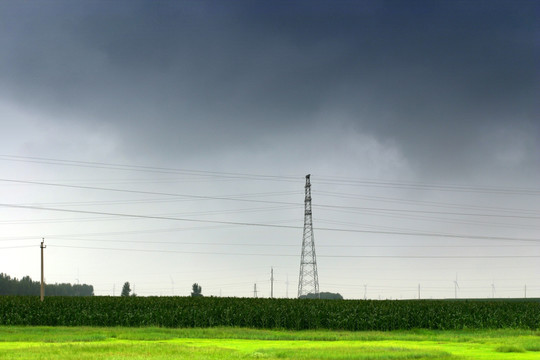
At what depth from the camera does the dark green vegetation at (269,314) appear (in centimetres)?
4881

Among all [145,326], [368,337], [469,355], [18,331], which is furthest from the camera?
[145,326]

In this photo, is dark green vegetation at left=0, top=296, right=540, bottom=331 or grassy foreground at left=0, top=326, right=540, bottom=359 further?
dark green vegetation at left=0, top=296, right=540, bottom=331

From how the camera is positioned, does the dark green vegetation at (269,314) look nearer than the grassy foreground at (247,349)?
No

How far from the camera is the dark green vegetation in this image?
4881 cm

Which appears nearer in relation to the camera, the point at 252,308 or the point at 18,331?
the point at 18,331

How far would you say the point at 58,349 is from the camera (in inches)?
1082

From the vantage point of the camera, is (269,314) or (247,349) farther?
(269,314)

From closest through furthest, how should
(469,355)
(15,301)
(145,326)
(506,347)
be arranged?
(469,355) < (506,347) < (145,326) < (15,301)

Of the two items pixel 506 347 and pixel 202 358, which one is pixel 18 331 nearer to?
pixel 202 358

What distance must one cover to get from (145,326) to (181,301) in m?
5.76

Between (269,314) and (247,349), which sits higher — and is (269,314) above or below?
below

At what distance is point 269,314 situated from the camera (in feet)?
161

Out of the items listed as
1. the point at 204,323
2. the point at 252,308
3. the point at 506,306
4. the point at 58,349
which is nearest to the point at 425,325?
the point at 506,306

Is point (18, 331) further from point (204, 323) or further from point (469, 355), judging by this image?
point (469, 355)
